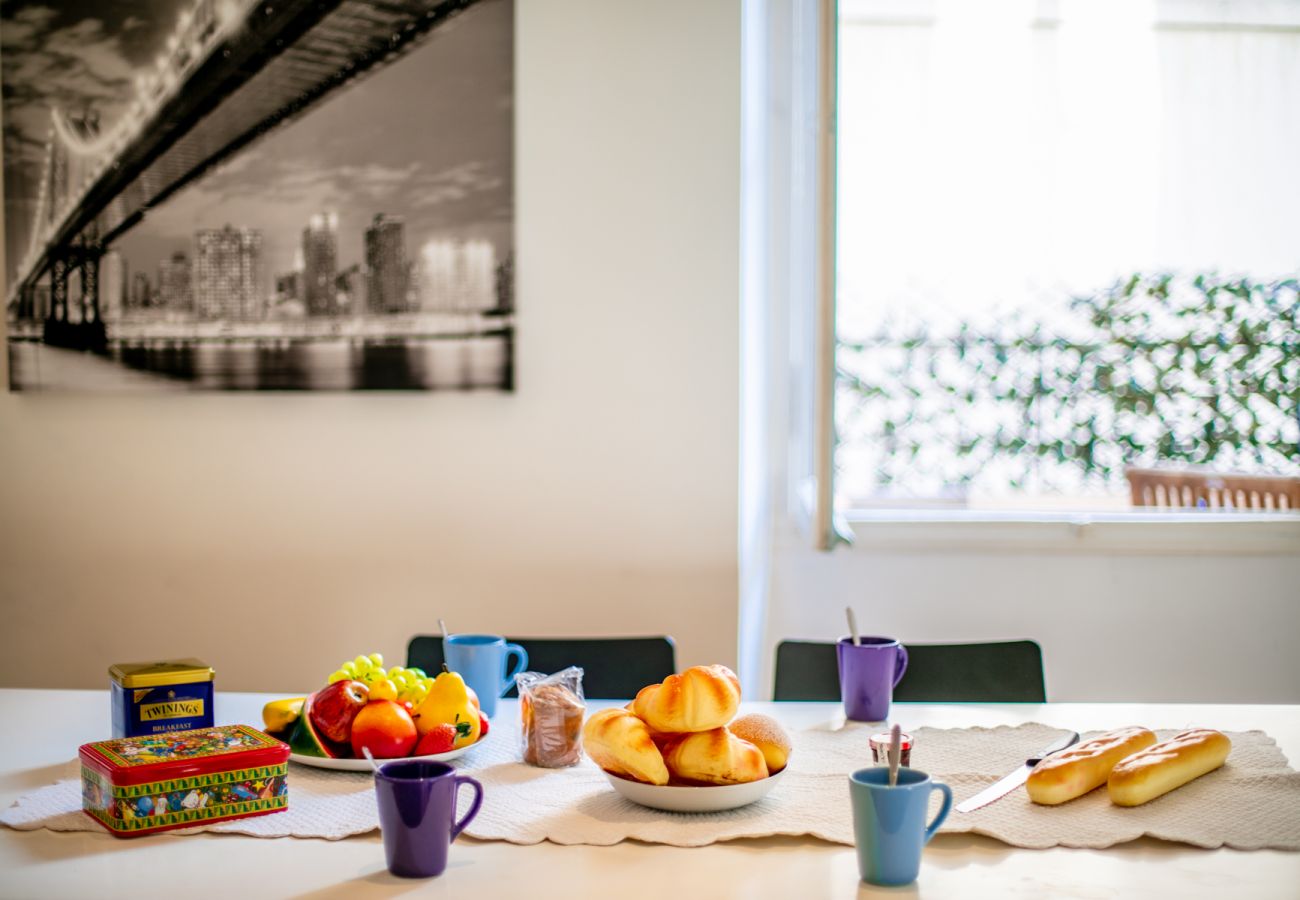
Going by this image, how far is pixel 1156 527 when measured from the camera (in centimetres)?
285

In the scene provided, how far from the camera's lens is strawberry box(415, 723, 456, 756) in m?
1.34

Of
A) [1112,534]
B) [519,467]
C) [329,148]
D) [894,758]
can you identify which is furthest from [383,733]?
[1112,534]

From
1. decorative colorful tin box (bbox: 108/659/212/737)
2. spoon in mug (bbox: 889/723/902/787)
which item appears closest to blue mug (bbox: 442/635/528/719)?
decorative colorful tin box (bbox: 108/659/212/737)

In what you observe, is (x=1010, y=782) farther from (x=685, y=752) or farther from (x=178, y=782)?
(x=178, y=782)

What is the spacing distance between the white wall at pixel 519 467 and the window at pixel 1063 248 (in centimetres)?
41

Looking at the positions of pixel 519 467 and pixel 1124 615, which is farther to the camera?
pixel 1124 615

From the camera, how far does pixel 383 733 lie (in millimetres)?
1321

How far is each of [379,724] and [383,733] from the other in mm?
11

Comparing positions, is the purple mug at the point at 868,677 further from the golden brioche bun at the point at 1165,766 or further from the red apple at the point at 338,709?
the red apple at the point at 338,709

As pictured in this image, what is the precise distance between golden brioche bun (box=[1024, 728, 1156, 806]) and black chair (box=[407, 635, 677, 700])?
786 mm

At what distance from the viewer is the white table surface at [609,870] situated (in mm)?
1004

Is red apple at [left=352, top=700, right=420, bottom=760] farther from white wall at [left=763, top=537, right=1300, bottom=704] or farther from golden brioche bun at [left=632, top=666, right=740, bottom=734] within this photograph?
white wall at [left=763, top=537, right=1300, bottom=704]

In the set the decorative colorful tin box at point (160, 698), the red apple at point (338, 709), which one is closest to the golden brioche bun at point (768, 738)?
the red apple at point (338, 709)

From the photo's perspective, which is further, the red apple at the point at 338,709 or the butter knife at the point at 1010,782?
the red apple at the point at 338,709
